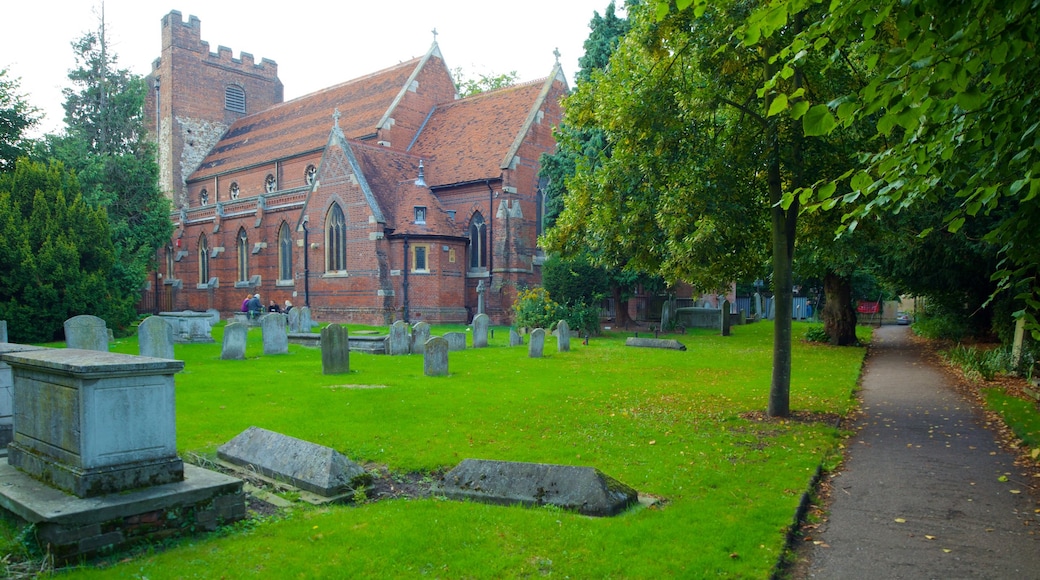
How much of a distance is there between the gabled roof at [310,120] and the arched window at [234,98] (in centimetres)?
146

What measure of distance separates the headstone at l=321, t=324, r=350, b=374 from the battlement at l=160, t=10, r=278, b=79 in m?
41.1

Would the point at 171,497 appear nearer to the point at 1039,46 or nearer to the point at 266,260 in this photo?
the point at 1039,46

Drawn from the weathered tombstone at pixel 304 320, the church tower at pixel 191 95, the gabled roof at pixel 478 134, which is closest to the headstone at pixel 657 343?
the weathered tombstone at pixel 304 320

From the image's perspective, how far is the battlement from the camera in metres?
46.0

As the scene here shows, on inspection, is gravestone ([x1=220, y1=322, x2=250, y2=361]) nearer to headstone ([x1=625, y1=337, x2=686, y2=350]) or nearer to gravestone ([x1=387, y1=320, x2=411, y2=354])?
gravestone ([x1=387, y1=320, x2=411, y2=354])

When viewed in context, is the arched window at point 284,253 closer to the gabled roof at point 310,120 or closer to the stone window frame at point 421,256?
the gabled roof at point 310,120

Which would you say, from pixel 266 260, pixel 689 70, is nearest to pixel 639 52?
pixel 689 70

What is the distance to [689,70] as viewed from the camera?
9.84 meters

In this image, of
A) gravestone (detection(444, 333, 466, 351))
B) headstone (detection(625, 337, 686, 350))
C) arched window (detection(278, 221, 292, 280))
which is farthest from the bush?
arched window (detection(278, 221, 292, 280))

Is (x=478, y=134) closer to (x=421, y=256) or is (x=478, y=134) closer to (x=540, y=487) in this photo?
(x=421, y=256)

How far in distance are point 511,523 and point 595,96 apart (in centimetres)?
758

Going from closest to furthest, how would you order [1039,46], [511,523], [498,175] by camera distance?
[1039,46] < [511,523] < [498,175]

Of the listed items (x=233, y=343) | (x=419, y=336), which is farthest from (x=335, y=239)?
(x=233, y=343)

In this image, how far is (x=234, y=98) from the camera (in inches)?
2009
